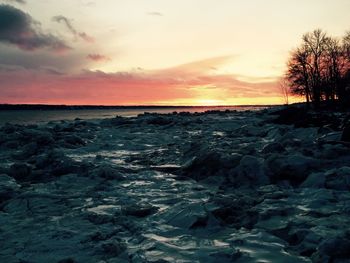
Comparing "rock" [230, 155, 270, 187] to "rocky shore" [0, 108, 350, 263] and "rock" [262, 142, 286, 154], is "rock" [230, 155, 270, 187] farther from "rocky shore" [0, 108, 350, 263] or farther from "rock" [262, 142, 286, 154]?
"rock" [262, 142, 286, 154]

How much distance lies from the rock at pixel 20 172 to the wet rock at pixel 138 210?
137 inches

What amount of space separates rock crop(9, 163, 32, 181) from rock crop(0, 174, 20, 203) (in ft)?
0.74

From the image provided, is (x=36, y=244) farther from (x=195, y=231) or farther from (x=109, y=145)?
(x=109, y=145)

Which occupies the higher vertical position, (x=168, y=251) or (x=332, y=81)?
(x=332, y=81)

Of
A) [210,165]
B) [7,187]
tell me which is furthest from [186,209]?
[7,187]

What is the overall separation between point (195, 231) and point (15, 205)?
2.96 meters

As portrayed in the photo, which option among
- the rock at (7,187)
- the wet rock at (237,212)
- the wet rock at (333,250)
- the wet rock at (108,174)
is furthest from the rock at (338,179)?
the rock at (7,187)

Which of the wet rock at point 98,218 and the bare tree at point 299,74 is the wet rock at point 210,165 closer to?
the wet rock at point 98,218

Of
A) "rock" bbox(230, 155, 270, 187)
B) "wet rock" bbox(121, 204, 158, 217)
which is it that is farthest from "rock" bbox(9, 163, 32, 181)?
"rock" bbox(230, 155, 270, 187)

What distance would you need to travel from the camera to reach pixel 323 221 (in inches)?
176

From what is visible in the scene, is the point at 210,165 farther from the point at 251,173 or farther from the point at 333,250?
the point at 333,250

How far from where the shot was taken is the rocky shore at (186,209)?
12.8ft

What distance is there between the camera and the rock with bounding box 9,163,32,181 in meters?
8.04

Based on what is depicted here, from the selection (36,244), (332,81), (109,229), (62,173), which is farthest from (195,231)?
(332,81)
